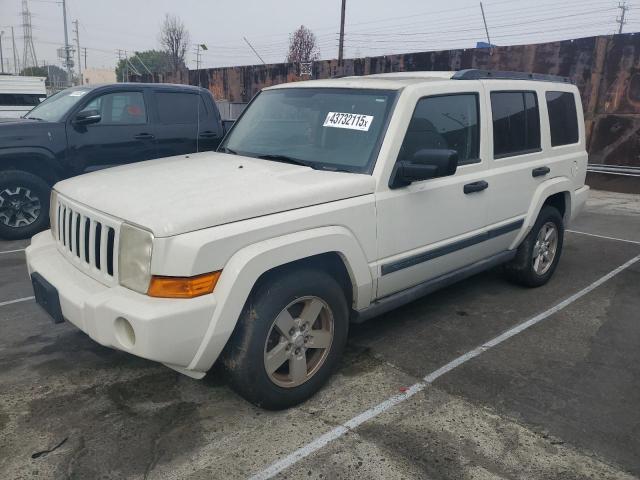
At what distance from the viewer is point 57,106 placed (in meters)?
6.95

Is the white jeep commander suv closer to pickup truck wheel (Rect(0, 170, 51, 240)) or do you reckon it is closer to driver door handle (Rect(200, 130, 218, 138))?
driver door handle (Rect(200, 130, 218, 138))

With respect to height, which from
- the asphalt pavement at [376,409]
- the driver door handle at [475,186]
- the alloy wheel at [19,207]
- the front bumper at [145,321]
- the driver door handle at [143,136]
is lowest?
the asphalt pavement at [376,409]

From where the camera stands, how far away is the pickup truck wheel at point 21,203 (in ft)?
21.3

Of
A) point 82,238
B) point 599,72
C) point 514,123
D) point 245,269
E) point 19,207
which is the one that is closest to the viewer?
point 245,269

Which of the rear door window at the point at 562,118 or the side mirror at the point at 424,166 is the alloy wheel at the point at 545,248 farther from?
the side mirror at the point at 424,166

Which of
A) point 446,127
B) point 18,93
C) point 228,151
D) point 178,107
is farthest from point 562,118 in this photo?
point 18,93

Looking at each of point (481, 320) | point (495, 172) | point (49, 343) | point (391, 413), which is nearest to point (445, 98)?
point (495, 172)

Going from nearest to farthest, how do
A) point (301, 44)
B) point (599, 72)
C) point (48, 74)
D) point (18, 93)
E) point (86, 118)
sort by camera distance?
point (86, 118)
point (599, 72)
point (18, 93)
point (301, 44)
point (48, 74)

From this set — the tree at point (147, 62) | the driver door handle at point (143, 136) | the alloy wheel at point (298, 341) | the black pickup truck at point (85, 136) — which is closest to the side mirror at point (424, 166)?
the alloy wheel at point (298, 341)

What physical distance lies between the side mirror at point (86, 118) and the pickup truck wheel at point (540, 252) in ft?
16.2

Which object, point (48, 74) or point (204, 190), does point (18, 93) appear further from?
point (48, 74)

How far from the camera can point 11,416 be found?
2910 mm

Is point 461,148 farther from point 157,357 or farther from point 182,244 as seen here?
point 157,357

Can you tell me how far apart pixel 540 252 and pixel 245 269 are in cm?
347
